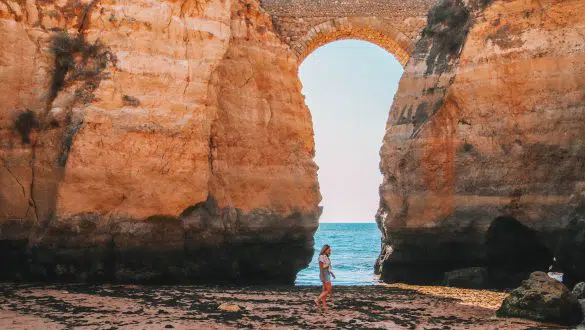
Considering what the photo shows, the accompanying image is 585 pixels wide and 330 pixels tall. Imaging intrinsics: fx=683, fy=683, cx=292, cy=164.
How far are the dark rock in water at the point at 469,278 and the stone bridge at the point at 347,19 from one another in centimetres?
1267

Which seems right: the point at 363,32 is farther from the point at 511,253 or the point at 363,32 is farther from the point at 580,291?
the point at 580,291

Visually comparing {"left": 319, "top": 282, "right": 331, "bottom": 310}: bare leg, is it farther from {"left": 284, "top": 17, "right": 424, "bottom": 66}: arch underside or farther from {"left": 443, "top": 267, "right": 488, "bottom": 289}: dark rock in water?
{"left": 284, "top": 17, "right": 424, "bottom": 66}: arch underside

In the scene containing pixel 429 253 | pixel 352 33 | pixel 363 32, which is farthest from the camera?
pixel 352 33

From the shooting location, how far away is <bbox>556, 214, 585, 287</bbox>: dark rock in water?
35.1 ft

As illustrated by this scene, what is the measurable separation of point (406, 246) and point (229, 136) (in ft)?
13.8

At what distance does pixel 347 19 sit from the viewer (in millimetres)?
23703

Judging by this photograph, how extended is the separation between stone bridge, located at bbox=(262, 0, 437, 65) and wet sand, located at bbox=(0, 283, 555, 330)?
47.2 ft

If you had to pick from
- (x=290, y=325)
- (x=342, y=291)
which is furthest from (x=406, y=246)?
(x=290, y=325)

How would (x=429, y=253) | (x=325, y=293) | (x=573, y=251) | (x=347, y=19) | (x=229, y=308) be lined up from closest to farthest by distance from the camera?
1. (x=229, y=308)
2. (x=325, y=293)
3. (x=573, y=251)
4. (x=429, y=253)
5. (x=347, y=19)

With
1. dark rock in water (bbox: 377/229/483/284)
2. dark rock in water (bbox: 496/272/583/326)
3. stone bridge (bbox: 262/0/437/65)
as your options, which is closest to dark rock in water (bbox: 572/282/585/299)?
dark rock in water (bbox: 496/272/583/326)

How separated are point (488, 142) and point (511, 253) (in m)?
2.05

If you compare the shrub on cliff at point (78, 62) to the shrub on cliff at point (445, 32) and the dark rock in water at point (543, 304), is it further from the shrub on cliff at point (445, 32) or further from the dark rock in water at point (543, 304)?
the dark rock in water at point (543, 304)

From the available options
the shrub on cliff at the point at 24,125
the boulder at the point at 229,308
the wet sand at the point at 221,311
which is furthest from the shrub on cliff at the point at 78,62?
the boulder at the point at 229,308

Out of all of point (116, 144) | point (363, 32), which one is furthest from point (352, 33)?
point (116, 144)
